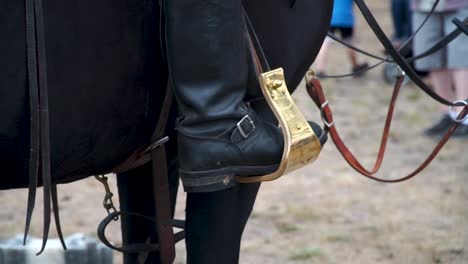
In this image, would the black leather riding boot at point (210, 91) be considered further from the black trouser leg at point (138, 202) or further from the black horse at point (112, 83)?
the black trouser leg at point (138, 202)

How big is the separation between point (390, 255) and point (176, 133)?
2.07 meters

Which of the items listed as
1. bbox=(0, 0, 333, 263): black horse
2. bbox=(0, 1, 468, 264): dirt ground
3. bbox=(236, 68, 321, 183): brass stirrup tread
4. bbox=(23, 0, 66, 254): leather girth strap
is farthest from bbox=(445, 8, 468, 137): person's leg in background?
bbox=(23, 0, 66, 254): leather girth strap

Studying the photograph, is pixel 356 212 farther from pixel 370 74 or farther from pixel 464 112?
pixel 370 74

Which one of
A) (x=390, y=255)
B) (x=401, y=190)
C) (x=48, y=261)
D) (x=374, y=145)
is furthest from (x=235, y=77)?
(x=374, y=145)

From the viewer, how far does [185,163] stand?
2.36 metres

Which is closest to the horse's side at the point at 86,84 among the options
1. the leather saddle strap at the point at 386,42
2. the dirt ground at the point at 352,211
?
the leather saddle strap at the point at 386,42

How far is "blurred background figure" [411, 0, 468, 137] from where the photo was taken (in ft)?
19.6

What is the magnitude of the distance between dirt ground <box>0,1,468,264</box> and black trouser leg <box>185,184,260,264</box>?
5.67ft

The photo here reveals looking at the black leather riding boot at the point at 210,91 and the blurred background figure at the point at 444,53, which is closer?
the black leather riding boot at the point at 210,91

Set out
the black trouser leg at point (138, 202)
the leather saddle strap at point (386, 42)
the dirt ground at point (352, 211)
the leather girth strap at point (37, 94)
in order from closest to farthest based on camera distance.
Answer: the leather girth strap at point (37, 94), the leather saddle strap at point (386, 42), the black trouser leg at point (138, 202), the dirt ground at point (352, 211)

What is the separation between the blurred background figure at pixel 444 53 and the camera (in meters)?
5.98

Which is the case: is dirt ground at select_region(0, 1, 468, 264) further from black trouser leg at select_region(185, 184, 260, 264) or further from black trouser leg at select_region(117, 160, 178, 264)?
black trouser leg at select_region(185, 184, 260, 264)

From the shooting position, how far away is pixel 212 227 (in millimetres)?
2461

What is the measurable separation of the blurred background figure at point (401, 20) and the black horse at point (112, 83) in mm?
5710
